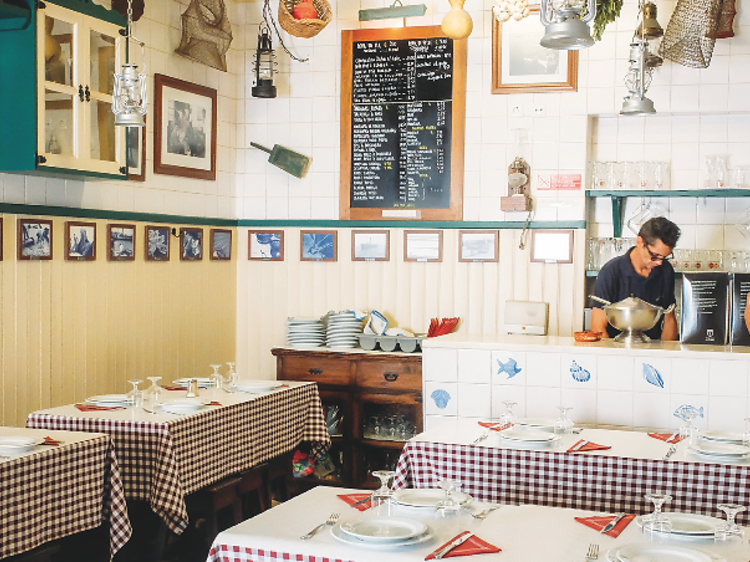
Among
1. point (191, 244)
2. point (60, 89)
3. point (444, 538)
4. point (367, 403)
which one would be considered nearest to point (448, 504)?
point (444, 538)

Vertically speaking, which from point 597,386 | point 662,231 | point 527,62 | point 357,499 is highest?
point 527,62

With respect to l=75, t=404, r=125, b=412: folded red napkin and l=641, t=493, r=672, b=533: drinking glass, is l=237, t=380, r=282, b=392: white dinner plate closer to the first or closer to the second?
l=75, t=404, r=125, b=412: folded red napkin

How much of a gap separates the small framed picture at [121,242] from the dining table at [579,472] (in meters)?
2.69

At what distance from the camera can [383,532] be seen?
7.89ft

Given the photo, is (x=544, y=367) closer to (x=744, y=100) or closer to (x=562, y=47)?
(x=562, y=47)

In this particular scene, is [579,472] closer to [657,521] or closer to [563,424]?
[563,424]

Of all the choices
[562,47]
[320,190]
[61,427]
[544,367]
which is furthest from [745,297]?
[61,427]

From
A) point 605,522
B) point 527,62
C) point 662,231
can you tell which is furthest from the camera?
point 527,62

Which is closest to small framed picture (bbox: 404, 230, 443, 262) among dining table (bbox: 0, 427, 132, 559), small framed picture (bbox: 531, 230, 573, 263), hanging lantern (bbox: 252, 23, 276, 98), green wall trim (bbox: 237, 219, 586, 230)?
green wall trim (bbox: 237, 219, 586, 230)

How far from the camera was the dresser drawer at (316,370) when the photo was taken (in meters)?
6.27

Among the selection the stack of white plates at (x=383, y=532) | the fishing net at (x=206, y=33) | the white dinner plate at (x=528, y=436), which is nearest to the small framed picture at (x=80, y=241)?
the fishing net at (x=206, y=33)

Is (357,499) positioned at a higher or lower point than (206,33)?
lower

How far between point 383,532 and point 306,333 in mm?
4099

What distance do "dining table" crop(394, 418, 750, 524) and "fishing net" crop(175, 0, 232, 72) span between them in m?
3.61
